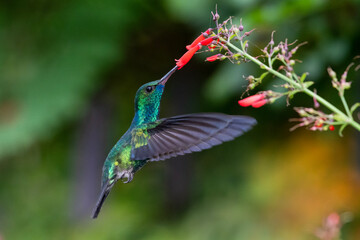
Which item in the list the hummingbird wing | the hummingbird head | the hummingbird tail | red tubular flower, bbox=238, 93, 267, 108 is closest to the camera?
the hummingbird wing

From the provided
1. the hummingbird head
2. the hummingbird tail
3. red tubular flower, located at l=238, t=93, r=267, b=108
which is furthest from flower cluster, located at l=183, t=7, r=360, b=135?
the hummingbird tail

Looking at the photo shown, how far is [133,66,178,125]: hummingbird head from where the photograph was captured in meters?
1.70

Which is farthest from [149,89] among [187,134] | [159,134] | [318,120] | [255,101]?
[318,120]

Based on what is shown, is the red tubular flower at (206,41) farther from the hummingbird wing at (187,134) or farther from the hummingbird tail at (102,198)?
the hummingbird tail at (102,198)

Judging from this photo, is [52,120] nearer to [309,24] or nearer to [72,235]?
[72,235]

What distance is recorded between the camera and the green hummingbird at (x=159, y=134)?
4.25ft

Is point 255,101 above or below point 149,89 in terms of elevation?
below

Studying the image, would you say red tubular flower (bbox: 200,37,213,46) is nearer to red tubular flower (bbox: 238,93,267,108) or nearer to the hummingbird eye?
red tubular flower (bbox: 238,93,267,108)

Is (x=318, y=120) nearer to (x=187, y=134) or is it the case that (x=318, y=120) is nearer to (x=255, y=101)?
(x=255, y=101)

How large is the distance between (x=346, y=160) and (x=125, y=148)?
516cm

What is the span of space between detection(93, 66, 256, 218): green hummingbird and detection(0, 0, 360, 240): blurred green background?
2.18m

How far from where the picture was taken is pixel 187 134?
1.47 metres

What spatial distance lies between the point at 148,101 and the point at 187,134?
11.7 inches

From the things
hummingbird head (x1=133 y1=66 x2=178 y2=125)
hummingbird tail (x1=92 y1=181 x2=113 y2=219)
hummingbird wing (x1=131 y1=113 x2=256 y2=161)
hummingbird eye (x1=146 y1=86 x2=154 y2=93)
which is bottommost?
hummingbird tail (x1=92 y1=181 x2=113 y2=219)
